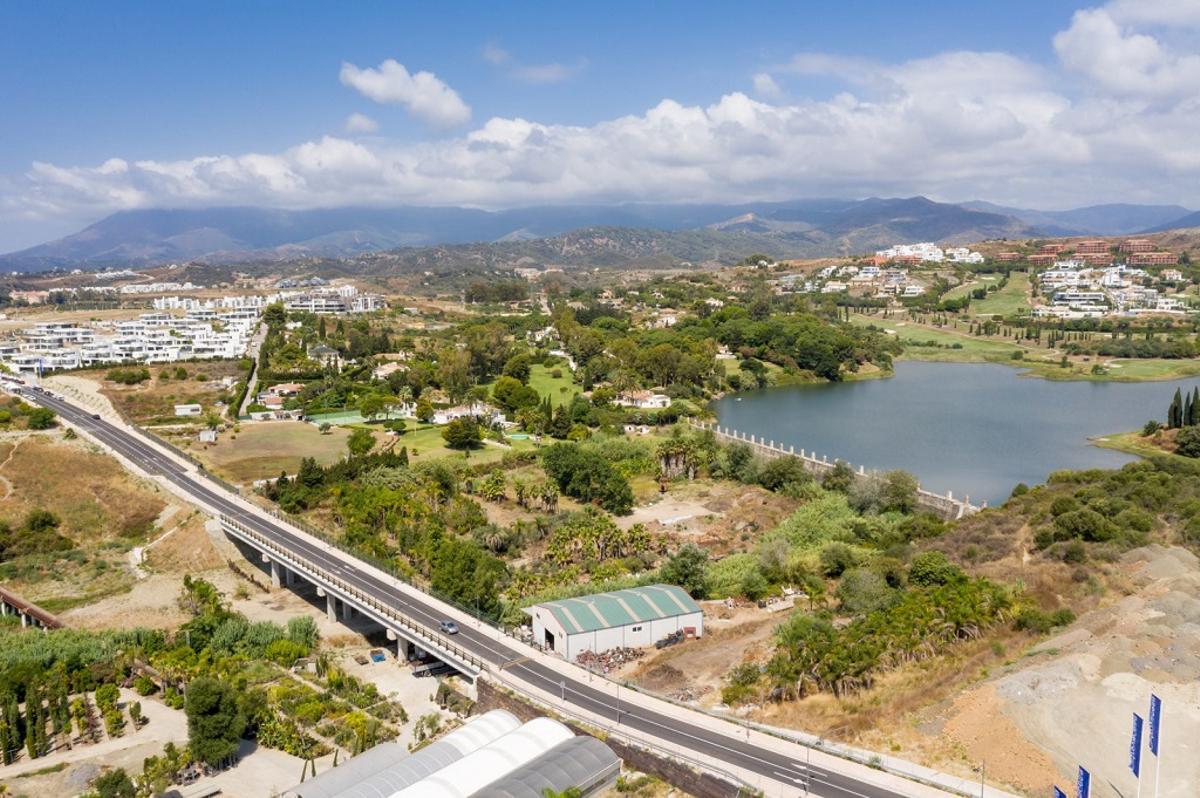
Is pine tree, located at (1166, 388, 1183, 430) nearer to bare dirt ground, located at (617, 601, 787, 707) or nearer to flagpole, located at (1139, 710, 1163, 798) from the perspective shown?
bare dirt ground, located at (617, 601, 787, 707)

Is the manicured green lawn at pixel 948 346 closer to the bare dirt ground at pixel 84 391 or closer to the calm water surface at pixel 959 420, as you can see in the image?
the calm water surface at pixel 959 420

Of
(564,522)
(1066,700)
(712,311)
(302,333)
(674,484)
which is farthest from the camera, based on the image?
(712,311)

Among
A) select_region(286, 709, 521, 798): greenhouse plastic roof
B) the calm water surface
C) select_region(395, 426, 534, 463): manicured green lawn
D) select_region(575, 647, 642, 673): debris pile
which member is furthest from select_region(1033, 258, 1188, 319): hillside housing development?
select_region(286, 709, 521, 798): greenhouse plastic roof

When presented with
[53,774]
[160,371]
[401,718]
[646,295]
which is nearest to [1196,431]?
[401,718]

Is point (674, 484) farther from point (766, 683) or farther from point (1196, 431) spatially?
point (1196, 431)

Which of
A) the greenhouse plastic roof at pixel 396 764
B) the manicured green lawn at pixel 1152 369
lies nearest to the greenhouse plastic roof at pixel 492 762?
the greenhouse plastic roof at pixel 396 764

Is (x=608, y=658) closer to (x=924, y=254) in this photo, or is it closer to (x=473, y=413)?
(x=473, y=413)
